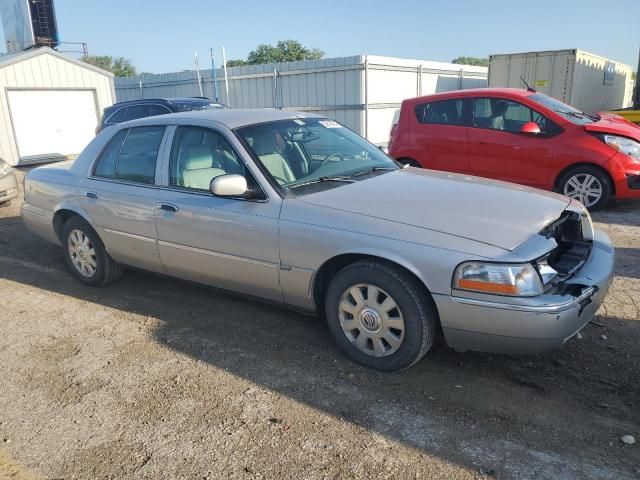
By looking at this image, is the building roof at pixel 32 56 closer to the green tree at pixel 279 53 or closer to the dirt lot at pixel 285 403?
the dirt lot at pixel 285 403

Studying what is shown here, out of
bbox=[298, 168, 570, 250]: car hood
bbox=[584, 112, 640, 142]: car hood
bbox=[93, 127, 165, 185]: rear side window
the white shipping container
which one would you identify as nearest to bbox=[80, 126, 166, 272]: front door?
bbox=[93, 127, 165, 185]: rear side window

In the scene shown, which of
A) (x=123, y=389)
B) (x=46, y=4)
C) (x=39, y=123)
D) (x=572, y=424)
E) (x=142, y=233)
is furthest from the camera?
(x=46, y=4)

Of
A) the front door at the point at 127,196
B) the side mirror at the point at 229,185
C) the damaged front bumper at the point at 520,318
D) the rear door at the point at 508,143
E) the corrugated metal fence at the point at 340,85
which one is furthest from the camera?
the corrugated metal fence at the point at 340,85

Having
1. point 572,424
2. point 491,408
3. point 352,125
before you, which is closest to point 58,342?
point 491,408

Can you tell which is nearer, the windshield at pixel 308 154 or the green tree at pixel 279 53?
the windshield at pixel 308 154

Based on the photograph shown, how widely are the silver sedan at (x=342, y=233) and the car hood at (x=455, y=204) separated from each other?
0.5 inches

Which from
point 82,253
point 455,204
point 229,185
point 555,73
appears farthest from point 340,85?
point 455,204

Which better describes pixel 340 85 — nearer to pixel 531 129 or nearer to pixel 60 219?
pixel 531 129

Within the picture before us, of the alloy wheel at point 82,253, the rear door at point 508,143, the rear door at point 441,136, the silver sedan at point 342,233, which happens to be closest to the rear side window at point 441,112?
the rear door at point 441,136

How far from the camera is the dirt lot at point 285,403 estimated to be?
267 cm

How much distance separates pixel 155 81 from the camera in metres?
20.1

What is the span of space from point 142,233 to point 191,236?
0.62 meters

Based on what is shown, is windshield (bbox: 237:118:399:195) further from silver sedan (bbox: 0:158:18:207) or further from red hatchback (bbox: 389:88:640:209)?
silver sedan (bbox: 0:158:18:207)

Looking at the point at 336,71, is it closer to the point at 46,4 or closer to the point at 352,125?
the point at 352,125
